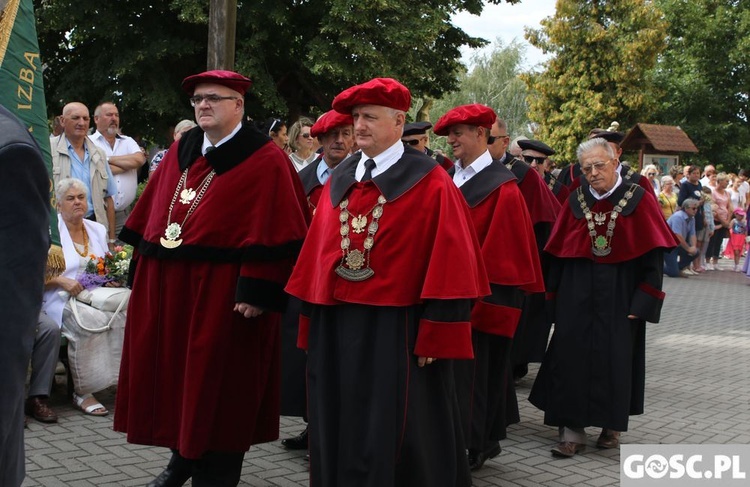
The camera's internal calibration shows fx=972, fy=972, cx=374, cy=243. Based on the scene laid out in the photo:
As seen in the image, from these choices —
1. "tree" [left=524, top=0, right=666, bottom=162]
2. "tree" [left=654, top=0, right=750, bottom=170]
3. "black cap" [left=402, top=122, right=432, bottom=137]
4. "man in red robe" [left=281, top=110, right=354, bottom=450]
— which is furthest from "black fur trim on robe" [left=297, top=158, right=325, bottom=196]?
"tree" [left=654, top=0, right=750, bottom=170]

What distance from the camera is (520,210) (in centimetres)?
559

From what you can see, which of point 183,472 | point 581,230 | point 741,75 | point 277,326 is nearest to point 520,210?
point 581,230

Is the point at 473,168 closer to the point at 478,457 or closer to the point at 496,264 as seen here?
the point at 496,264

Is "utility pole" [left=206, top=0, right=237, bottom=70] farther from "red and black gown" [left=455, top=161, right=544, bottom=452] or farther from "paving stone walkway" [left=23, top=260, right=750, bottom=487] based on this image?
"red and black gown" [left=455, top=161, right=544, bottom=452]

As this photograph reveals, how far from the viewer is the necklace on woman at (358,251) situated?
4.19 metres

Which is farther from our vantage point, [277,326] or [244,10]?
[244,10]

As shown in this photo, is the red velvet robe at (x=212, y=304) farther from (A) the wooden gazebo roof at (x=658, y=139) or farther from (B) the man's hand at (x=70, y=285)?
(A) the wooden gazebo roof at (x=658, y=139)

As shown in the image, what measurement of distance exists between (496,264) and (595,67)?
126ft

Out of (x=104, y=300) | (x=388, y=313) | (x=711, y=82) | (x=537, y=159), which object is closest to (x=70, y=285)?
(x=104, y=300)

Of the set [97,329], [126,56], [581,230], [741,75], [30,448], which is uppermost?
[741,75]

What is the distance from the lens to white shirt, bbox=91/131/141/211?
9.00 m

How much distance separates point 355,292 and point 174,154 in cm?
149

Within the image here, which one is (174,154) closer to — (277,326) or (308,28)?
(277,326)

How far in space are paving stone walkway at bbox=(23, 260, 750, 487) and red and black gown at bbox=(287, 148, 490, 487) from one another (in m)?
1.44
